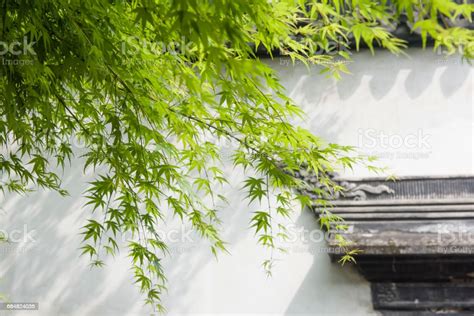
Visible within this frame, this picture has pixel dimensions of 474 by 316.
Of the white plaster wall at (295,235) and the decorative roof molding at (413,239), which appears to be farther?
the white plaster wall at (295,235)

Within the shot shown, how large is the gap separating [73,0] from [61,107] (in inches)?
25.7

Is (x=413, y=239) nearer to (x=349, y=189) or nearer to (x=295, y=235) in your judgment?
(x=349, y=189)

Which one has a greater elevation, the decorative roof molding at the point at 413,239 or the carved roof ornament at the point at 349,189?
the carved roof ornament at the point at 349,189

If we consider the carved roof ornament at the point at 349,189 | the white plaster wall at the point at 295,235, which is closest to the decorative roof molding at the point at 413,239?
the carved roof ornament at the point at 349,189

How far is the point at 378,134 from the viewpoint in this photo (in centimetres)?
453

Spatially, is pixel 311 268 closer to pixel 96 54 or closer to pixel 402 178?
pixel 402 178

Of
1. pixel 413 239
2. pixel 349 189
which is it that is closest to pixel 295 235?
pixel 349 189

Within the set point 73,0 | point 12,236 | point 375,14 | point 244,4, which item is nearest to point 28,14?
point 73,0

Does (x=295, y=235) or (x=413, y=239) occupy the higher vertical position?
(x=413, y=239)

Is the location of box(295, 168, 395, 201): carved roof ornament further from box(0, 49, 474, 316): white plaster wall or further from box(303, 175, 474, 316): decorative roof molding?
box(0, 49, 474, 316): white plaster wall

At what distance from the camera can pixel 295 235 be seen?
4.50 metres

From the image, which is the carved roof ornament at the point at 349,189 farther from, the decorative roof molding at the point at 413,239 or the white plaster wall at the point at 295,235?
the white plaster wall at the point at 295,235

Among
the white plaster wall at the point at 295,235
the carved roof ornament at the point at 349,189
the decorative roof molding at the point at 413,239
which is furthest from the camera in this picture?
the white plaster wall at the point at 295,235

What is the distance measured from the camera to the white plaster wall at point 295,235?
445 cm
